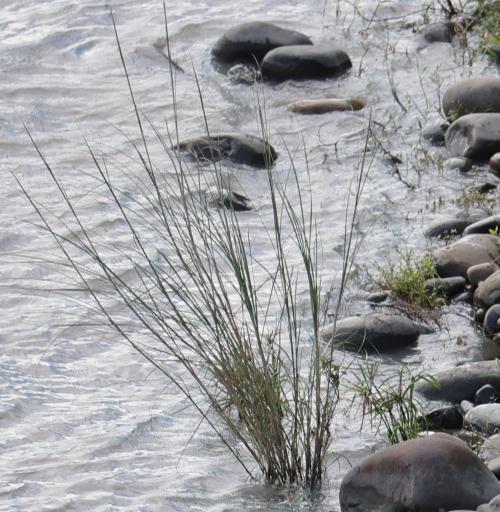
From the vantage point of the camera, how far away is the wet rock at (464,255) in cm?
571

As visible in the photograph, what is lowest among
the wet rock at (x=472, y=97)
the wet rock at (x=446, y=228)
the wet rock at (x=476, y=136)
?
the wet rock at (x=446, y=228)

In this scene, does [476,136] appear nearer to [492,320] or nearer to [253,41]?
[492,320]

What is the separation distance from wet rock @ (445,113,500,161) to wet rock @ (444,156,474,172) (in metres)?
0.05

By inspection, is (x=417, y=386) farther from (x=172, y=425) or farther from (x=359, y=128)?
(x=359, y=128)

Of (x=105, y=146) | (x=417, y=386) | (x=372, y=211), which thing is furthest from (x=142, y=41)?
(x=417, y=386)

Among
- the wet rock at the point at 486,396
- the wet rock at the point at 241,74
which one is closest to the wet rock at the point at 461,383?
the wet rock at the point at 486,396

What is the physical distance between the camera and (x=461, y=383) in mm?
4680

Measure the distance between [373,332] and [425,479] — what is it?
158 cm

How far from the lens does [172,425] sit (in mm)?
4590

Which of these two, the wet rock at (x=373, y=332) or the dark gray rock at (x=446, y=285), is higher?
the dark gray rock at (x=446, y=285)

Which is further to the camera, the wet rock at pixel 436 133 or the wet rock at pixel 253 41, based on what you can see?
the wet rock at pixel 253 41

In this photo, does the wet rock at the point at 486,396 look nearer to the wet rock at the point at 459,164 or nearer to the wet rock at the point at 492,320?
the wet rock at the point at 492,320

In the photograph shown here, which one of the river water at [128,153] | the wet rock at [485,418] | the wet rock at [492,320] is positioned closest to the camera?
the river water at [128,153]

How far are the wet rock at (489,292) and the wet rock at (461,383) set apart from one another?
653 millimetres
